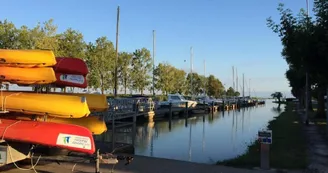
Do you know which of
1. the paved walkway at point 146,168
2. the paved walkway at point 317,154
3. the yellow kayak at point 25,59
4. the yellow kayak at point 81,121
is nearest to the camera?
the yellow kayak at point 25,59

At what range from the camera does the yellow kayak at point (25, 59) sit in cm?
780

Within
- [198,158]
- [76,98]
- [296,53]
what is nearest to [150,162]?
[76,98]

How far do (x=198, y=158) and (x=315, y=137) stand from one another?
5.86 meters

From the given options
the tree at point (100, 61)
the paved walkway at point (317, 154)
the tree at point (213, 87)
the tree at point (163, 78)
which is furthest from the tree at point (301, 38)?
the tree at point (213, 87)

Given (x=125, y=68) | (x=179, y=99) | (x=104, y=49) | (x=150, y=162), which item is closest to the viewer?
(x=150, y=162)

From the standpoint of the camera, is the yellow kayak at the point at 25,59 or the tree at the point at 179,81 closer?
the yellow kayak at the point at 25,59

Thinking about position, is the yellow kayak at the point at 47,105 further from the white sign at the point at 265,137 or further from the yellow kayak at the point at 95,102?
the white sign at the point at 265,137

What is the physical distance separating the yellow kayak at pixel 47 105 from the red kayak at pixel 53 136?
0.31 metres

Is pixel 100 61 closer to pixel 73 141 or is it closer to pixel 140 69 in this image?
pixel 140 69

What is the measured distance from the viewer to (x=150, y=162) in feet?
31.7

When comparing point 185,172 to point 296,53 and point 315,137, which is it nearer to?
point 296,53

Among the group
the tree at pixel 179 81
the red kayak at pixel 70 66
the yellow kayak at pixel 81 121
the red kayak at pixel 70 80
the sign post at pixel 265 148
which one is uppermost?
the tree at pixel 179 81

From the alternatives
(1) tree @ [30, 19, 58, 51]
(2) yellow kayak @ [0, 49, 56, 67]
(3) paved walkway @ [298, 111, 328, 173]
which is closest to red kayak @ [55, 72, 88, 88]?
(2) yellow kayak @ [0, 49, 56, 67]

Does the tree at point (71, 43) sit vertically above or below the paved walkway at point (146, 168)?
above
